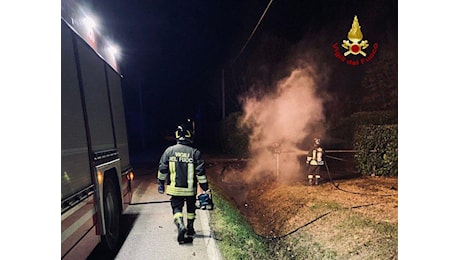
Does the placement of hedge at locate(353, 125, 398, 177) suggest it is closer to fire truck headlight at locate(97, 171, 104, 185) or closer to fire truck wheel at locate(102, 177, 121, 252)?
fire truck wheel at locate(102, 177, 121, 252)

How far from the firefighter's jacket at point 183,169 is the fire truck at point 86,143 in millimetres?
861

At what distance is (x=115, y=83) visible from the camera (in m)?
6.24

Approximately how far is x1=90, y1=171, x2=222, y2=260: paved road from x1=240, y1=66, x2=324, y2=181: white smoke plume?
26.0 ft

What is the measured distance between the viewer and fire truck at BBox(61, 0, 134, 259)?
318 cm

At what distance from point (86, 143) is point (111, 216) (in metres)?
1.63

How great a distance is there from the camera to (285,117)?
58.3ft

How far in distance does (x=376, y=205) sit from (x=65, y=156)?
21.0 feet

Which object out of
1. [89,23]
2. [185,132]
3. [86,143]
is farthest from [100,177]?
[89,23]

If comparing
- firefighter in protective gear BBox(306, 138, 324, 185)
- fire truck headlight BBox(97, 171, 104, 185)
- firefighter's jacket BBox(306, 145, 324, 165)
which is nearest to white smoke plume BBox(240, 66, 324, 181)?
firefighter in protective gear BBox(306, 138, 324, 185)

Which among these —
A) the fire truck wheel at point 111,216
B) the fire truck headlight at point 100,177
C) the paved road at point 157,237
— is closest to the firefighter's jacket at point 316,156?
the paved road at point 157,237

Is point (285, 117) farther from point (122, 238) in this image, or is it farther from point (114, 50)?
point (122, 238)

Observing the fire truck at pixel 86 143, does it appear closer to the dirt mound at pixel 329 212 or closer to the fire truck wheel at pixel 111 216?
the fire truck wheel at pixel 111 216

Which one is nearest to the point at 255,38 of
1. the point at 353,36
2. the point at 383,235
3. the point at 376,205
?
the point at 353,36

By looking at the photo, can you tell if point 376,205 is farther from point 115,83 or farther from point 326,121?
point 326,121
